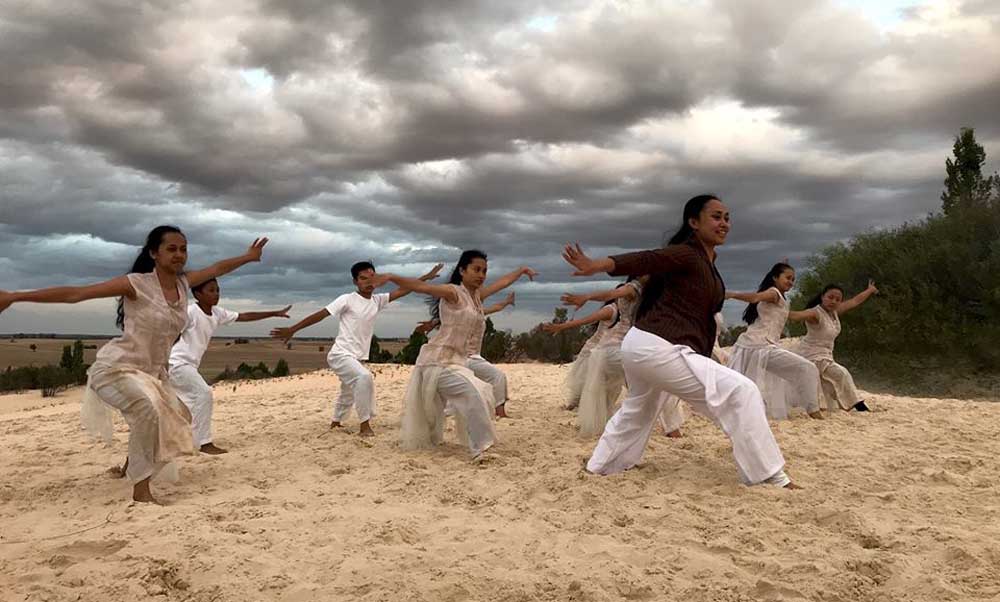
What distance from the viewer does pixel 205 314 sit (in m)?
7.58

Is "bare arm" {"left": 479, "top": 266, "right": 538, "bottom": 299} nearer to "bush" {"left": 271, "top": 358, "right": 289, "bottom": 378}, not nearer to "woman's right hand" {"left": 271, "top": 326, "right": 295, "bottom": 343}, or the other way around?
"woman's right hand" {"left": 271, "top": 326, "right": 295, "bottom": 343}

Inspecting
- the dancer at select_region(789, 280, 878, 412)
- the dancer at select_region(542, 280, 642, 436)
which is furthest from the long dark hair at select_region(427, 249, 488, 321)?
the dancer at select_region(789, 280, 878, 412)

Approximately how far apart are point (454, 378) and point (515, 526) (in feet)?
7.59

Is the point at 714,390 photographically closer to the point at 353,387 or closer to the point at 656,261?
the point at 656,261

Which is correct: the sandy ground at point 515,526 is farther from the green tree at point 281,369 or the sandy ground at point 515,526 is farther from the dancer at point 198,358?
the green tree at point 281,369

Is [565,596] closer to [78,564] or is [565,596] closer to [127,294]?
[78,564]

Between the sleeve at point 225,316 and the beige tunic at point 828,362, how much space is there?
22.5 feet

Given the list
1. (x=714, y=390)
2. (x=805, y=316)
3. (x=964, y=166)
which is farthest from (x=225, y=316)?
(x=964, y=166)

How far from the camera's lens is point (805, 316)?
9.49 meters

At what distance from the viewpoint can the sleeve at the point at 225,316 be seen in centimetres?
779

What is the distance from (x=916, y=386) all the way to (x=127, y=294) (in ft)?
50.1

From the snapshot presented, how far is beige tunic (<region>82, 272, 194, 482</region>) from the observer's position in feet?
16.8

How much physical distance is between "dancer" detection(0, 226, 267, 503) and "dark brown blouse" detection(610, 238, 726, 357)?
10.6 ft

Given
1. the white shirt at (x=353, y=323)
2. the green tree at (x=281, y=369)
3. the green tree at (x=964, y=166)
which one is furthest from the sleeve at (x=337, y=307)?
the green tree at (x=964, y=166)
